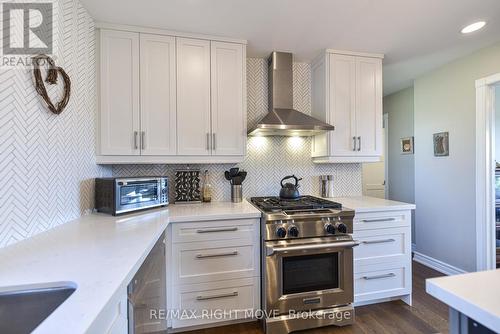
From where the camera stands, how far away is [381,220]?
2.13m

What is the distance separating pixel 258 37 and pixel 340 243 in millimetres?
1920

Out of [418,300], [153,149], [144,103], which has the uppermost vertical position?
[144,103]

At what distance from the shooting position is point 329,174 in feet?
9.19

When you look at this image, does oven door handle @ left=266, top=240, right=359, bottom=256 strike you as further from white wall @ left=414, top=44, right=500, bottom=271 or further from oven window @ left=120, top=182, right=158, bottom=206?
white wall @ left=414, top=44, right=500, bottom=271

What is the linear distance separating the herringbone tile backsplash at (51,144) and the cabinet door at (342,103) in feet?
7.03

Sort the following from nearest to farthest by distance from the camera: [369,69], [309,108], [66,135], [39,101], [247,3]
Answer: [39,101]
[66,135]
[247,3]
[369,69]
[309,108]

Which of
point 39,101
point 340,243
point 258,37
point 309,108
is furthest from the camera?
point 309,108

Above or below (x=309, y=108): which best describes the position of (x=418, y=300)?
below

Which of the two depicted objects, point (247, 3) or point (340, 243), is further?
point (340, 243)

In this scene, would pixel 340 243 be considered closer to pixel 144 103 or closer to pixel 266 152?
pixel 266 152

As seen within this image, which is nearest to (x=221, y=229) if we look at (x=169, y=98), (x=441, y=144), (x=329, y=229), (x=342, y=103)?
(x=329, y=229)

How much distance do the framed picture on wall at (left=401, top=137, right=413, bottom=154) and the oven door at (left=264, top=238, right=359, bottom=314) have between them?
2401 millimetres

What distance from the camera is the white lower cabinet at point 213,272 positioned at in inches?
70.1

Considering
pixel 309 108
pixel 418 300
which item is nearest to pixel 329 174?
pixel 309 108
